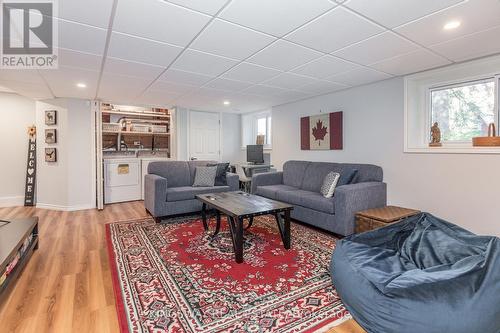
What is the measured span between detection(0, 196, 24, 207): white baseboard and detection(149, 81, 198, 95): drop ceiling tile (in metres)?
3.76

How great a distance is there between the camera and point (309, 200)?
3.46 metres

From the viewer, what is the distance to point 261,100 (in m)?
5.02

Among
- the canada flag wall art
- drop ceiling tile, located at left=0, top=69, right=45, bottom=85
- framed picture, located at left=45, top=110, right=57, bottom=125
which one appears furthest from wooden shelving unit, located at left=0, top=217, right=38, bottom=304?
the canada flag wall art

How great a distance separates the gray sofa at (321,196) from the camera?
3053mm

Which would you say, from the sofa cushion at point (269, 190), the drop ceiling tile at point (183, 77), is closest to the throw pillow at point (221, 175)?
the sofa cushion at point (269, 190)

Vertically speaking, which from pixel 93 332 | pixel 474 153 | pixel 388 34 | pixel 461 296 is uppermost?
pixel 388 34

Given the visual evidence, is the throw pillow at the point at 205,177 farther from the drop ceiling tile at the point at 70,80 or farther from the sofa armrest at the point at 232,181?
the drop ceiling tile at the point at 70,80

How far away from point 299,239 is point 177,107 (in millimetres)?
4215

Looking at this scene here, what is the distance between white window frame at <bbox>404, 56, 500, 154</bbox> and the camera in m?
2.76

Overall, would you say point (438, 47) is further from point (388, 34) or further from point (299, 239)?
point (299, 239)

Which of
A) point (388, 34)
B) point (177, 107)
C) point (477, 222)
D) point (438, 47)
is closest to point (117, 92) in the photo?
point (177, 107)

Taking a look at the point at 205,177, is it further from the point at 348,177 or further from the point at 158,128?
the point at 158,128

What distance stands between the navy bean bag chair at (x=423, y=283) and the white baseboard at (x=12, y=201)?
613cm

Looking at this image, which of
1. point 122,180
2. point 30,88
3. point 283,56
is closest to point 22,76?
point 30,88
